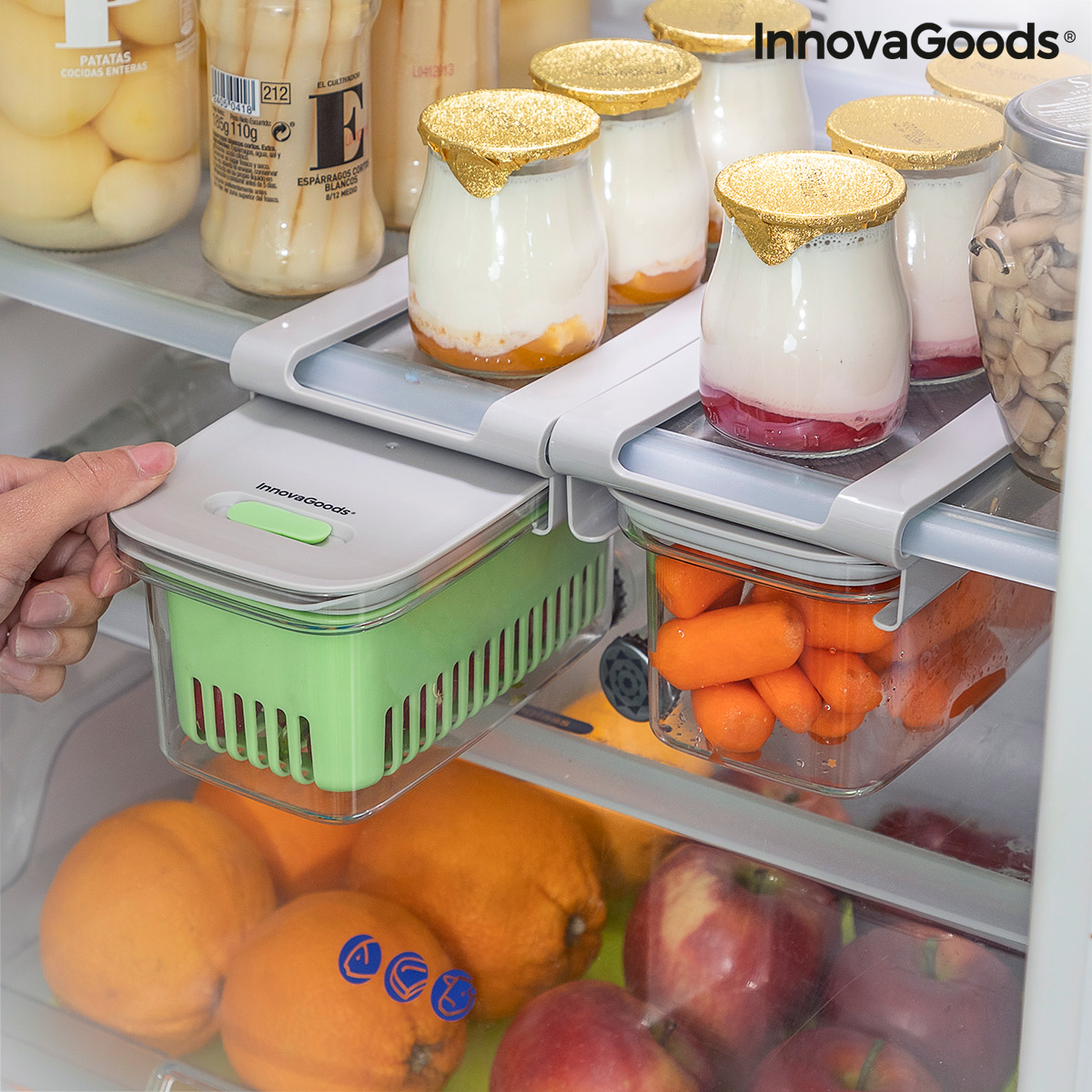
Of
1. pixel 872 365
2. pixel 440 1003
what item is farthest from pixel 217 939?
pixel 872 365

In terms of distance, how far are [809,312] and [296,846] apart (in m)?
0.58

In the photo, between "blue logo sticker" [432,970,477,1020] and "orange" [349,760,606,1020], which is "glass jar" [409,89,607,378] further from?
"blue logo sticker" [432,970,477,1020]

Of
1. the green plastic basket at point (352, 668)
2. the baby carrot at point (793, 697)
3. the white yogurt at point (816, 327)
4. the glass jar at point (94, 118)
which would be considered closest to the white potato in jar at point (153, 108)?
the glass jar at point (94, 118)

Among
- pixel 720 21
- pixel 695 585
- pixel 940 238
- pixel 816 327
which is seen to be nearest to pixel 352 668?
pixel 695 585

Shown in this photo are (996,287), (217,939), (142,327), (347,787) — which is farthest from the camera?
(217,939)

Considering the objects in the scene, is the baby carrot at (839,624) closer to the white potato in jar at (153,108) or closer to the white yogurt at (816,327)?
the white yogurt at (816,327)

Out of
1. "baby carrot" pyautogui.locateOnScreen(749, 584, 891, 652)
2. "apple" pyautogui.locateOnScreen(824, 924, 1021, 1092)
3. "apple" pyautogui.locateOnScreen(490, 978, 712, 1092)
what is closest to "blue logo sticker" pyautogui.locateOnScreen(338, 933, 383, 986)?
"apple" pyautogui.locateOnScreen(490, 978, 712, 1092)

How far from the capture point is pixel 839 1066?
91 cm

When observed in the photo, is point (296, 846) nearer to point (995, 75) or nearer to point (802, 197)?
point (802, 197)

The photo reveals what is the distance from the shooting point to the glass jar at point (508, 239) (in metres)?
0.79

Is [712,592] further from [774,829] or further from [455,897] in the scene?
[455,897]

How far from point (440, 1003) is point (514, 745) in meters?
0.19

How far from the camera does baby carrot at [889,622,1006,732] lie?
2.61 feet

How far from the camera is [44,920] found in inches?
44.8
